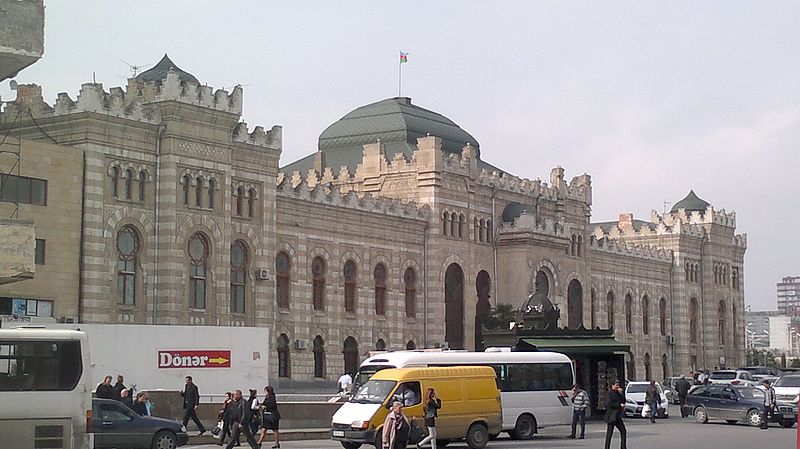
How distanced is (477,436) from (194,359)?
9.47 meters

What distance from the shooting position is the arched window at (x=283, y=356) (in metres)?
48.4

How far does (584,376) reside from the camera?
131 ft

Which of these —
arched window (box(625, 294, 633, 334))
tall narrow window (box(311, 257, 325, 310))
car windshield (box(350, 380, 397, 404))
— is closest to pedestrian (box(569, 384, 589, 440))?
car windshield (box(350, 380, 397, 404))

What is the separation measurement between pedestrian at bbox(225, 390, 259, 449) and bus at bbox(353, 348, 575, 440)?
18.7ft

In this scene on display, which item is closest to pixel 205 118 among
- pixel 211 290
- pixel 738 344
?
pixel 211 290

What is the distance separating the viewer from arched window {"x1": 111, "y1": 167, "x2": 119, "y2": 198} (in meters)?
39.8

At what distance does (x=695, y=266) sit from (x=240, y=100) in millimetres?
47623

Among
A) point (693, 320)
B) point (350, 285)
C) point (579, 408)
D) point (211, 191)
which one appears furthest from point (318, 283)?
point (693, 320)

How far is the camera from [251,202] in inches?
1768

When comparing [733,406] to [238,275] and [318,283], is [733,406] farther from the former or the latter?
[318,283]

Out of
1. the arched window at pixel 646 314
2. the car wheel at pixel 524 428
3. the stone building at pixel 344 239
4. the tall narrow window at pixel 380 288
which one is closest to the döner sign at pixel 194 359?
the stone building at pixel 344 239

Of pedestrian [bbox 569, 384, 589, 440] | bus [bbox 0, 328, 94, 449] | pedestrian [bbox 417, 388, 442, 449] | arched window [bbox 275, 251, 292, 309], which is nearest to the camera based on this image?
bus [bbox 0, 328, 94, 449]

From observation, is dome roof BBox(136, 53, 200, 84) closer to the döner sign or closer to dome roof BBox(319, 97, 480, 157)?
the döner sign

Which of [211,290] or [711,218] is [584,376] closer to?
[211,290]
